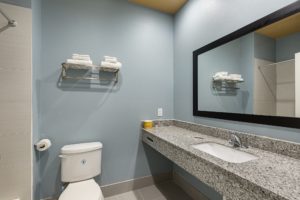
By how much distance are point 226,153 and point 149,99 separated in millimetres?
1258

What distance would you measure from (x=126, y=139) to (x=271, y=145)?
5.34 ft

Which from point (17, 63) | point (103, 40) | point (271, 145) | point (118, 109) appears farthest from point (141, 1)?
point (271, 145)

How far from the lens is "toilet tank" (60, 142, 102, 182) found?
5.12ft

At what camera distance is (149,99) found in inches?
87.4

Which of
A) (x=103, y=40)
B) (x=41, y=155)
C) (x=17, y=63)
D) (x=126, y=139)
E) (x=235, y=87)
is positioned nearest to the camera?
(x=17, y=63)

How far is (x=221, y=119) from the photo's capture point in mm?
1576

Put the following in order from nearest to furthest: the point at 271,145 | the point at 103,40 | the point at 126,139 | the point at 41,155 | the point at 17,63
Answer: the point at 271,145 < the point at 17,63 < the point at 41,155 < the point at 103,40 < the point at 126,139

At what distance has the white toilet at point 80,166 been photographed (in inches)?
56.5

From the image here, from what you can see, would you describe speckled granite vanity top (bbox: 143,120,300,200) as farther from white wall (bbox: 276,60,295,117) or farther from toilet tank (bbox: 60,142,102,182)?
toilet tank (bbox: 60,142,102,182)

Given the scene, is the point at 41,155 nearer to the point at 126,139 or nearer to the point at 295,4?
the point at 126,139

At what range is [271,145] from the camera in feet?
3.64

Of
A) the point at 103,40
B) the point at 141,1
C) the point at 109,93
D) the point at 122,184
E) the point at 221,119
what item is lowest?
the point at 122,184

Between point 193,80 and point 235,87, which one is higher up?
point 193,80

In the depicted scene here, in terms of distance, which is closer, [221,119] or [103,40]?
[221,119]
